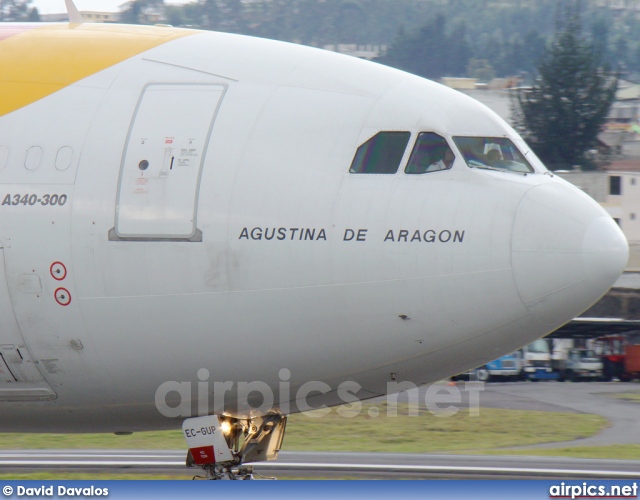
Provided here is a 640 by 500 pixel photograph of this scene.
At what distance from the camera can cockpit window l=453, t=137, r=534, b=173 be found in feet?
31.5

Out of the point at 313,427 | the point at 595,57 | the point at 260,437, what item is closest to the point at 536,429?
the point at 313,427

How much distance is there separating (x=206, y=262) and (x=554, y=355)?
40.9 m

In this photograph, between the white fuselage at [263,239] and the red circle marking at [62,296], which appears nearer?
the white fuselage at [263,239]

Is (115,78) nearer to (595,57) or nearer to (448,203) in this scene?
(448,203)

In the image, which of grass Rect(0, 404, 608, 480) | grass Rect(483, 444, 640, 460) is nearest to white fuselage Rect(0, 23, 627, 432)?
grass Rect(0, 404, 608, 480)

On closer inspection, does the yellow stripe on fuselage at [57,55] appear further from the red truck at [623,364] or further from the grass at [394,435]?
the red truck at [623,364]

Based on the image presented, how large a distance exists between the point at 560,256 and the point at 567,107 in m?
97.7

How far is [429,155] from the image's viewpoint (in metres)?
9.59

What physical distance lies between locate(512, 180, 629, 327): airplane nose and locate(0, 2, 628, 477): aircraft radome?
17 millimetres

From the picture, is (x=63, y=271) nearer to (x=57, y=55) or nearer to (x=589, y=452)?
(x=57, y=55)

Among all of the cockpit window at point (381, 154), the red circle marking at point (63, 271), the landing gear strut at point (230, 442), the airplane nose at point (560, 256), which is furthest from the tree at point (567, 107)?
the red circle marking at point (63, 271)

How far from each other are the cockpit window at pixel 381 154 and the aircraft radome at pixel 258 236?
20 millimetres

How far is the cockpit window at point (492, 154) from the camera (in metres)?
9.59

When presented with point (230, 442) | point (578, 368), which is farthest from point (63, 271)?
point (578, 368)
